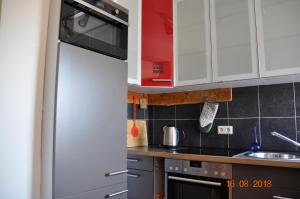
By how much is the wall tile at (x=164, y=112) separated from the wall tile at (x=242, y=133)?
0.61 meters

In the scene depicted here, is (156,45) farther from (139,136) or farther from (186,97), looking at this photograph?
(139,136)

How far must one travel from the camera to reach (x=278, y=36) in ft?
5.26

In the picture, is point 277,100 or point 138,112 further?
point 138,112

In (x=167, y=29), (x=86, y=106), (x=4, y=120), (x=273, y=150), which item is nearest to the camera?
(x=4, y=120)

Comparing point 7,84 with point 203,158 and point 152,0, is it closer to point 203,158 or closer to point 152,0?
point 203,158

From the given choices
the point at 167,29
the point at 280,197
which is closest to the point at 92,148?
the point at 280,197

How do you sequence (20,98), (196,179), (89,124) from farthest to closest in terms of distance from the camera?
(196,179)
(89,124)
(20,98)

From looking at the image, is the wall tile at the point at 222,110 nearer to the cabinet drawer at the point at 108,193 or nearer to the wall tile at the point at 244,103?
the wall tile at the point at 244,103

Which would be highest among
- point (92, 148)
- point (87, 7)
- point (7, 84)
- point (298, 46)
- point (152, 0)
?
point (152, 0)

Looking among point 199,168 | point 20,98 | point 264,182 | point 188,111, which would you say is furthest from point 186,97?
point 20,98

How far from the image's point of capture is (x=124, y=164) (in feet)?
4.70

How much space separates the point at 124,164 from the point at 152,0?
1.46 metres

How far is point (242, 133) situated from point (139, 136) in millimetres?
999
